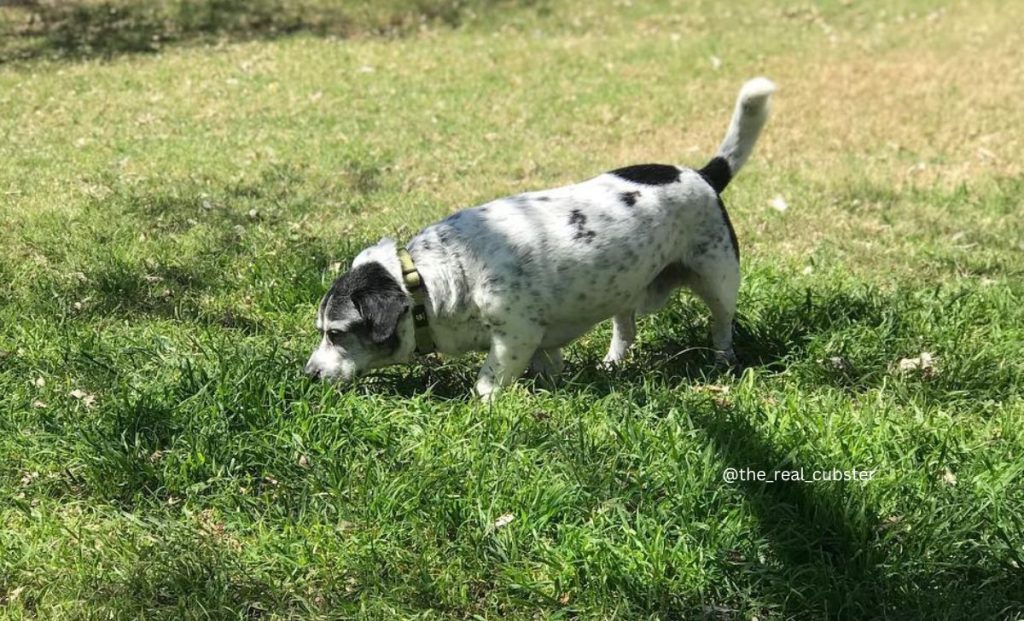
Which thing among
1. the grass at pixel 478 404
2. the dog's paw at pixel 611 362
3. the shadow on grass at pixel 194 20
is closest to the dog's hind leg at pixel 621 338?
the dog's paw at pixel 611 362

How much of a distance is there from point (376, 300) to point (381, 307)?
4 centimetres

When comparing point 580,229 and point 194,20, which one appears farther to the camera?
point 194,20

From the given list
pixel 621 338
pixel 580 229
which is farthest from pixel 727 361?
pixel 580 229

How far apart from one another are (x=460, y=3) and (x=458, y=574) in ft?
44.8

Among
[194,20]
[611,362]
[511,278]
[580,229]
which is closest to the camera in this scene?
[511,278]

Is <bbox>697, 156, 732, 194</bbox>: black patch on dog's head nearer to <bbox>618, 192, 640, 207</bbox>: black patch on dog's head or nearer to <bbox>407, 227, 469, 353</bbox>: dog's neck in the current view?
<bbox>618, 192, 640, 207</bbox>: black patch on dog's head

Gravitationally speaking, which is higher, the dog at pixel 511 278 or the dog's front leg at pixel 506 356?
the dog at pixel 511 278

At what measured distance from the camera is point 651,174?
15.5 ft

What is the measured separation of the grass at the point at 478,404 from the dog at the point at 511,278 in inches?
9.8

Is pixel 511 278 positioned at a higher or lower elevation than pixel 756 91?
lower

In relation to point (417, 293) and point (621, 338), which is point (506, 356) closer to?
point (417, 293)

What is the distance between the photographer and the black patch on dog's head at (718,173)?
499 centimetres

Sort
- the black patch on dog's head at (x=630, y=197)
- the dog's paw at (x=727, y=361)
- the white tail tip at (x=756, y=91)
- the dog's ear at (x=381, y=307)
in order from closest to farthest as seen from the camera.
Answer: the dog's ear at (x=381, y=307), the black patch on dog's head at (x=630, y=197), the white tail tip at (x=756, y=91), the dog's paw at (x=727, y=361)

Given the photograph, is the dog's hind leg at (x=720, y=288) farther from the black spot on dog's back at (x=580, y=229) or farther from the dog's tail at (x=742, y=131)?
the black spot on dog's back at (x=580, y=229)
